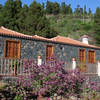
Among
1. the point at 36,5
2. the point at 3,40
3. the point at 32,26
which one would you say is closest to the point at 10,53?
the point at 3,40

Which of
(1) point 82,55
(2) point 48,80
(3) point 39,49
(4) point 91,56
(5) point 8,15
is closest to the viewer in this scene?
(2) point 48,80

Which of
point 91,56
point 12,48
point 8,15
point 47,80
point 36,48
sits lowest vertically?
point 47,80

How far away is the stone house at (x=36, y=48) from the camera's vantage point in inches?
472

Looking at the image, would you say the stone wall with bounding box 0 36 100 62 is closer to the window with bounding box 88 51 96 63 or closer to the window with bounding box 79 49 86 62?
the window with bounding box 79 49 86 62

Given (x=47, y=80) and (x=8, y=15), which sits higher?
(x=8, y=15)

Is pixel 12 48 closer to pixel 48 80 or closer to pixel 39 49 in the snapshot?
pixel 39 49

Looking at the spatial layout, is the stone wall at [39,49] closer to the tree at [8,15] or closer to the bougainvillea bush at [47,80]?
the bougainvillea bush at [47,80]

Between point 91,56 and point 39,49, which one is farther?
point 91,56

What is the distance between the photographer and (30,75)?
7.16 m

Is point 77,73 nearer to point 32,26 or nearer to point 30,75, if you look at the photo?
point 30,75

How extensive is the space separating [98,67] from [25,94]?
27.1 ft

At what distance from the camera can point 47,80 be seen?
707 cm

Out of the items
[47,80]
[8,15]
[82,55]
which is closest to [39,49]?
→ [82,55]

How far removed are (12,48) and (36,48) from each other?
6.23 ft
